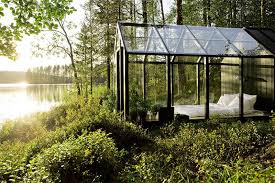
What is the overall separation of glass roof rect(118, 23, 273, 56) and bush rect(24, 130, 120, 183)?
446 centimetres

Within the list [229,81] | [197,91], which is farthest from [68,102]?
[229,81]

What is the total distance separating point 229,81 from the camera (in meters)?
13.5

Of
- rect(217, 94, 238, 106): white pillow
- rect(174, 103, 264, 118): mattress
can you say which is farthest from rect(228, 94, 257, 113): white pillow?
rect(217, 94, 238, 106): white pillow

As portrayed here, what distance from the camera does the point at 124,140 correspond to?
6.57 metres

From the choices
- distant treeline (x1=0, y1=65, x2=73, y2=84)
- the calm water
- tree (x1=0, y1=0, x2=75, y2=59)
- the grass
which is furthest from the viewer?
distant treeline (x1=0, y1=65, x2=73, y2=84)

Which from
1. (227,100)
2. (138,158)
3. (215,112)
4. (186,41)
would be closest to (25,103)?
(227,100)

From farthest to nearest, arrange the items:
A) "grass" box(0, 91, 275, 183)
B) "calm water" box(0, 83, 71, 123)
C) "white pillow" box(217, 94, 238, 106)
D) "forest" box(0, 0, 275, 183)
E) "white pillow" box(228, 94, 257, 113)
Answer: "calm water" box(0, 83, 71, 123) → "white pillow" box(217, 94, 238, 106) → "white pillow" box(228, 94, 257, 113) → "grass" box(0, 91, 275, 183) → "forest" box(0, 0, 275, 183)

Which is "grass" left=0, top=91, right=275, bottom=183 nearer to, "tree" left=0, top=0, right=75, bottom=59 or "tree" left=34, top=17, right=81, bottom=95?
"tree" left=0, top=0, right=75, bottom=59

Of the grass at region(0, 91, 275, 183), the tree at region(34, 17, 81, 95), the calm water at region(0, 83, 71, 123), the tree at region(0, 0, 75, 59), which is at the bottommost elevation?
the calm water at region(0, 83, 71, 123)

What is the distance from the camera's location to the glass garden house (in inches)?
362

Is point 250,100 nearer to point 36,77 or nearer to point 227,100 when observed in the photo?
point 227,100

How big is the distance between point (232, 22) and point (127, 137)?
1509 centimetres

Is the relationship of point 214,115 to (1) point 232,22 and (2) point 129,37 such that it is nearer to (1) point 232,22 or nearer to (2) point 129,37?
(2) point 129,37

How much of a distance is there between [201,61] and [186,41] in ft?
11.4
